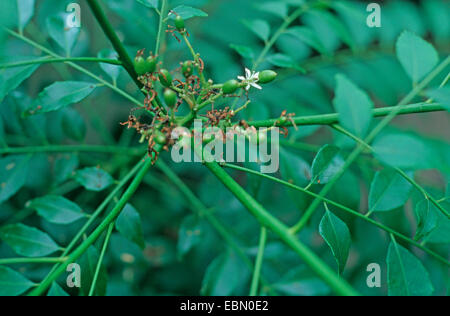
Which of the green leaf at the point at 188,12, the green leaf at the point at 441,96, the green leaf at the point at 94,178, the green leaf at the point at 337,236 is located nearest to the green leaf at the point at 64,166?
the green leaf at the point at 94,178

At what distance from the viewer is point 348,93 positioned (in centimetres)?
39

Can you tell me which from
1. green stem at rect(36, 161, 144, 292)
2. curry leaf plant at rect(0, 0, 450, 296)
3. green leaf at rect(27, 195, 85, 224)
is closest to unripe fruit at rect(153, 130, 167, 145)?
curry leaf plant at rect(0, 0, 450, 296)

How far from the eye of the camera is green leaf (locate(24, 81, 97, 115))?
1.80 feet

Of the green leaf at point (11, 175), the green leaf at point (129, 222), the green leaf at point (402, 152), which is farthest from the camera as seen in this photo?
the green leaf at point (11, 175)

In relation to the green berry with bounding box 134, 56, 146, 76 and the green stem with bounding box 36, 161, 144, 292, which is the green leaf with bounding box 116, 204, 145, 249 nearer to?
the green stem with bounding box 36, 161, 144, 292

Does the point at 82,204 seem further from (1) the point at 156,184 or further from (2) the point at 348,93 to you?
(2) the point at 348,93

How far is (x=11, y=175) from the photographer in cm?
72

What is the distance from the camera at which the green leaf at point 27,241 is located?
1.86ft

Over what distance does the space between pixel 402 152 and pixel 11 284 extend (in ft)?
1.61

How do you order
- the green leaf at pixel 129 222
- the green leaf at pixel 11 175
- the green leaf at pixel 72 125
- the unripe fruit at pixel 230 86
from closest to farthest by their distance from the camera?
the unripe fruit at pixel 230 86 → the green leaf at pixel 129 222 → the green leaf at pixel 11 175 → the green leaf at pixel 72 125

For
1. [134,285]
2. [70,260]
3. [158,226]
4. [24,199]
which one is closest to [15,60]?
[70,260]

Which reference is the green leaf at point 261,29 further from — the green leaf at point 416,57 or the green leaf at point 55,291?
the green leaf at point 55,291

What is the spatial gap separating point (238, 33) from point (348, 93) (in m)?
0.72

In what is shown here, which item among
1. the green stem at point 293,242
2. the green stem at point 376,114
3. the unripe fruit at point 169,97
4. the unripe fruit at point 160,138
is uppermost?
the green stem at point 376,114
